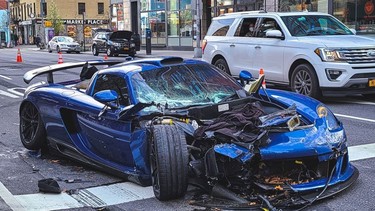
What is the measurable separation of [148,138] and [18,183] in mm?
1748

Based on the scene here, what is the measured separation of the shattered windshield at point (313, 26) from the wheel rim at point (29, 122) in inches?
240

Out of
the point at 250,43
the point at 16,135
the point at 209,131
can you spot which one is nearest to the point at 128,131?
the point at 209,131

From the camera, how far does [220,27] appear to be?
12.8 meters

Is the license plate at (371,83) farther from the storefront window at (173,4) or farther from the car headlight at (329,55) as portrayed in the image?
the storefront window at (173,4)

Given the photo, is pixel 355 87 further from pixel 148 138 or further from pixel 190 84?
pixel 148 138

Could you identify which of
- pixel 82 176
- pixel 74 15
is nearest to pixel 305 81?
pixel 82 176

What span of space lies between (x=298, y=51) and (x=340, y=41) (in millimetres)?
854

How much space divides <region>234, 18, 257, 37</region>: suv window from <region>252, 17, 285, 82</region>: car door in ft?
0.69

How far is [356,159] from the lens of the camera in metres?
5.72

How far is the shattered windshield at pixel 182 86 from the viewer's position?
518 cm

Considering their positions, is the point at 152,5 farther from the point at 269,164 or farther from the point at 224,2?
the point at 269,164

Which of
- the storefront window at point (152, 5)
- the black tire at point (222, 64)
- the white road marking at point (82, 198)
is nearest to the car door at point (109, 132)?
the white road marking at point (82, 198)

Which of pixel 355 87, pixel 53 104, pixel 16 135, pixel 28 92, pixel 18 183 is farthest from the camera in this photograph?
pixel 355 87

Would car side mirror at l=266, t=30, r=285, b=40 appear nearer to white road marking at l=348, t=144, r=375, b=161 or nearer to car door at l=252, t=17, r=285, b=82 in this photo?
car door at l=252, t=17, r=285, b=82
